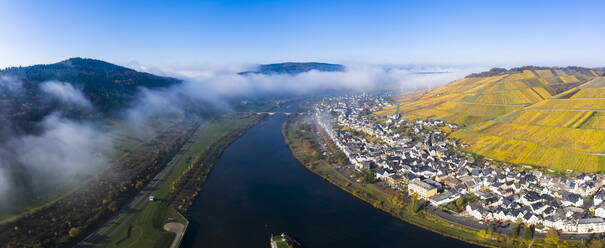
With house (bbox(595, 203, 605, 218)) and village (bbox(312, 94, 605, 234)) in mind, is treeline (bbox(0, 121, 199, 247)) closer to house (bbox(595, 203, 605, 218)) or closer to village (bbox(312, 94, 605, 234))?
village (bbox(312, 94, 605, 234))

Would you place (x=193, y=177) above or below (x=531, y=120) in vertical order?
below

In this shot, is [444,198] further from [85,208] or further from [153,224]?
[85,208]

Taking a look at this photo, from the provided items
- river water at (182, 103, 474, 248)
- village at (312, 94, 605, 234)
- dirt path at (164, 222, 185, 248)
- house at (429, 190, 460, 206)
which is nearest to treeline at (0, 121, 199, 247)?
dirt path at (164, 222, 185, 248)

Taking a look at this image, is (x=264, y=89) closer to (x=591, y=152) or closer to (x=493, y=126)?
(x=493, y=126)

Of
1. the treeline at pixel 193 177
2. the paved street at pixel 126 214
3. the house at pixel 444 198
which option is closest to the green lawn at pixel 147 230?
the paved street at pixel 126 214

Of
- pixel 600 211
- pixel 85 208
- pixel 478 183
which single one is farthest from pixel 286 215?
pixel 600 211

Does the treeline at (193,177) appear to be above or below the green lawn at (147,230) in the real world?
above

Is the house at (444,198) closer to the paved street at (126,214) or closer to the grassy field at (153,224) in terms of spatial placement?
the grassy field at (153,224)
